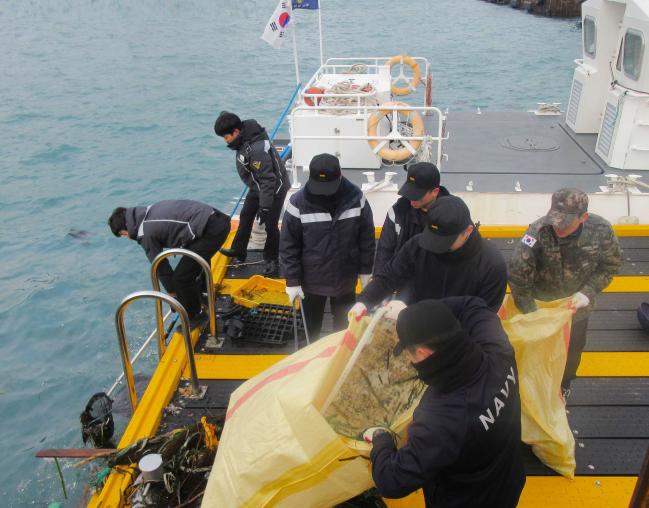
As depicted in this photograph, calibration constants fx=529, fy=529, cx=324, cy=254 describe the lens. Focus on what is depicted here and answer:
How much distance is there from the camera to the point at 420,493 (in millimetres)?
2977

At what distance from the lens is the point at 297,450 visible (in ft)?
7.36

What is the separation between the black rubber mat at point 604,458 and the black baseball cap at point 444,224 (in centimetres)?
152

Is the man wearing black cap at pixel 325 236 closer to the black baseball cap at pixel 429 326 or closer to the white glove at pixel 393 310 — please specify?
the white glove at pixel 393 310

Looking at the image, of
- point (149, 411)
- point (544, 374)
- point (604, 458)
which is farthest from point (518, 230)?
point (149, 411)

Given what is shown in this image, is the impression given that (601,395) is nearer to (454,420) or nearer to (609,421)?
(609,421)

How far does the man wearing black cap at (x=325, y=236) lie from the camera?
142 inches

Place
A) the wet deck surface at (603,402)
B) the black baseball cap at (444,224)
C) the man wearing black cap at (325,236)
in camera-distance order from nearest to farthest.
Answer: the black baseball cap at (444,224) → the wet deck surface at (603,402) → the man wearing black cap at (325,236)

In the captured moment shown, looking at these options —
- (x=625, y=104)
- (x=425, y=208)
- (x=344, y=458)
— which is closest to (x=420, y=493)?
(x=344, y=458)

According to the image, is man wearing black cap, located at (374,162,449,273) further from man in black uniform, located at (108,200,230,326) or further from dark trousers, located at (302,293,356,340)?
man in black uniform, located at (108,200,230,326)

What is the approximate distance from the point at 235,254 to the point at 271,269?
1.33ft

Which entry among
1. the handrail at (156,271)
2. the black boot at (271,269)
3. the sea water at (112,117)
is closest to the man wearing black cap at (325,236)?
the handrail at (156,271)

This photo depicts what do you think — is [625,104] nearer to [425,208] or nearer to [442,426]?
[425,208]

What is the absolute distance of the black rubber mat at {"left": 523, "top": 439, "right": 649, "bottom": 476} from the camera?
10.6 ft

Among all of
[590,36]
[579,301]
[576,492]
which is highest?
[590,36]
